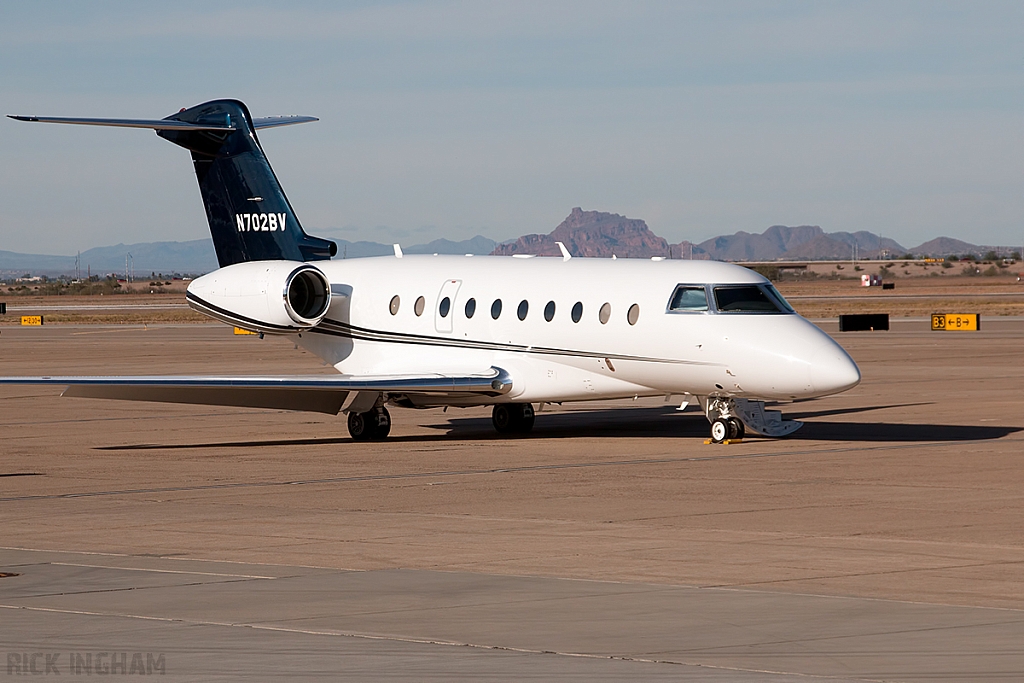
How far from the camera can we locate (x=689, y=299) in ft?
72.8

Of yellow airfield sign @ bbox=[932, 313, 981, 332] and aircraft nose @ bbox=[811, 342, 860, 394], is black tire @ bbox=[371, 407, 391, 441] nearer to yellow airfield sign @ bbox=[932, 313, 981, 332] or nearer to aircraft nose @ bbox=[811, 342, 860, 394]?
aircraft nose @ bbox=[811, 342, 860, 394]

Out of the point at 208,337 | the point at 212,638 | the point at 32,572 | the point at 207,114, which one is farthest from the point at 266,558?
the point at 208,337

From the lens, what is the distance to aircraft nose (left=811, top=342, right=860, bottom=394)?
20328 millimetres

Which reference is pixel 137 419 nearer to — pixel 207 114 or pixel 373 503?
pixel 207 114

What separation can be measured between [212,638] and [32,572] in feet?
11.0

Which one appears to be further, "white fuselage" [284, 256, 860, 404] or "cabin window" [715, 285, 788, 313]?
"cabin window" [715, 285, 788, 313]

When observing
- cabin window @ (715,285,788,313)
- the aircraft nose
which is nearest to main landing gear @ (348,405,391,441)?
cabin window @ (715,285,788,313)

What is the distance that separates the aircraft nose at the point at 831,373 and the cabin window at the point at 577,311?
4129mm

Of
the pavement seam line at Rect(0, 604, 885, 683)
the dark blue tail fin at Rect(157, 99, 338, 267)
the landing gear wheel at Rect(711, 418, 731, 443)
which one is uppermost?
the dark blue tail fin at Rect(157, 99, 338, 267)

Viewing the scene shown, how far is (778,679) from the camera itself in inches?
312

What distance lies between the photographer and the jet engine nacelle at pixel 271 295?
25.9 metres

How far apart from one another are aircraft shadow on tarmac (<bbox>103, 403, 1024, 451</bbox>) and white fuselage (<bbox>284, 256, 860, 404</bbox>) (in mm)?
1715

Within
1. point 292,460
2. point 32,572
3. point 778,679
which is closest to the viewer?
point 778,679

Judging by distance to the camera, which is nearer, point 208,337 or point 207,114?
point 207,114
